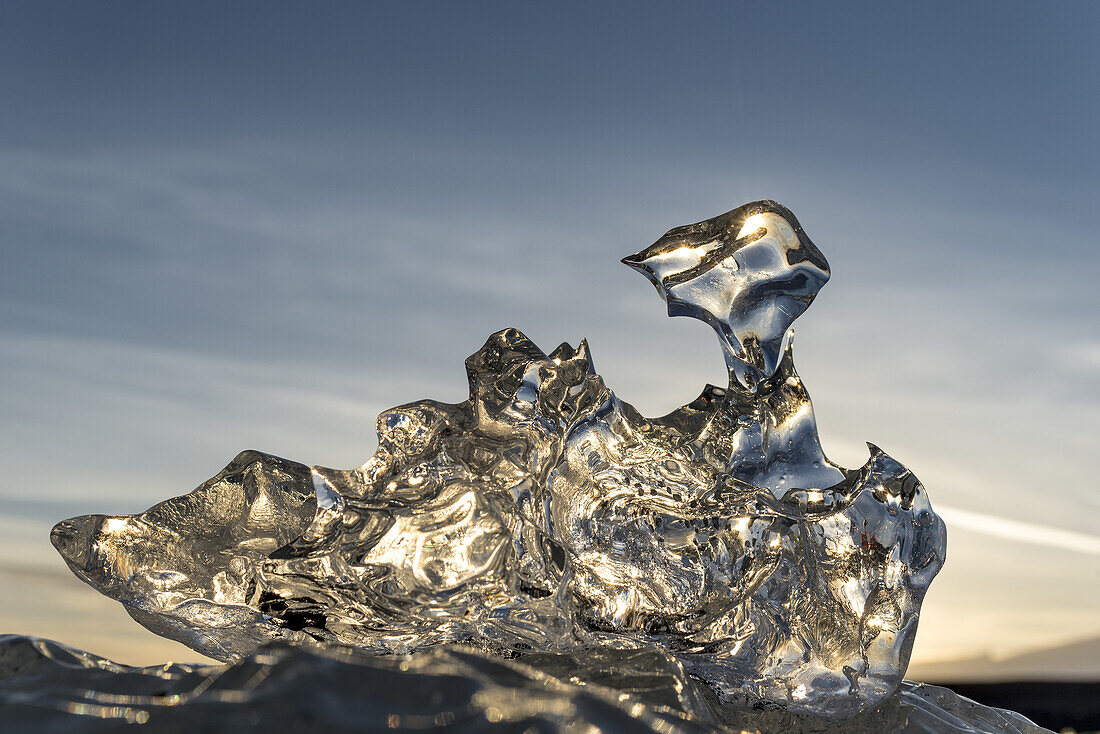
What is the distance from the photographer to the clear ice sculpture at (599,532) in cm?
147

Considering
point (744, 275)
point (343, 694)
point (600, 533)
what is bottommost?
point (343, 694)

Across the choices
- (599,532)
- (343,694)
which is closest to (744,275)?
(599,532)

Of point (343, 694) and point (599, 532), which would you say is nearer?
point (343, 694)

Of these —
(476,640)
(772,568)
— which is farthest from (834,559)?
(476,640)

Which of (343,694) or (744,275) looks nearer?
(343,694)

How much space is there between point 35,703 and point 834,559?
1211mm

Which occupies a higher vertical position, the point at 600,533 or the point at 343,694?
the point at 600,533

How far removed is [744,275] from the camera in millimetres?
1746

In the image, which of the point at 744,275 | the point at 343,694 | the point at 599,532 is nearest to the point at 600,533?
the point at 599,532

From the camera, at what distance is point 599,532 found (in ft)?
5.45

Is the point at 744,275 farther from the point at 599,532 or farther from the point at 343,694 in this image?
the point at 343,694

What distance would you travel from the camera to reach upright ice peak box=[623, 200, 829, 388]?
5.69 feet

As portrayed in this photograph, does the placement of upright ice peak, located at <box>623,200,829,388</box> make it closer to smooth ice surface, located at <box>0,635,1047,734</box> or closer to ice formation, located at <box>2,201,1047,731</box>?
ice formation, located at <box>2,201,1047,731</box>

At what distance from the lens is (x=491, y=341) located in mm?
1929
